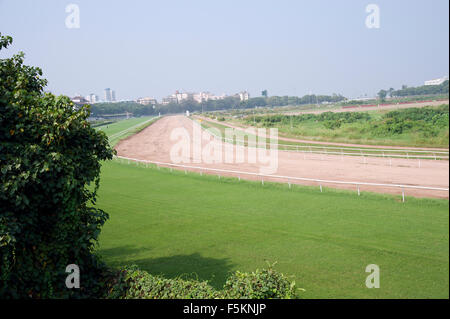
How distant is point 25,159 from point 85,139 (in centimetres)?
83

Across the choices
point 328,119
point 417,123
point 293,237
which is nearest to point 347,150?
point 417,123

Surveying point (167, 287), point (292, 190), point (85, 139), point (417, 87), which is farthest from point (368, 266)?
point (417, 87)

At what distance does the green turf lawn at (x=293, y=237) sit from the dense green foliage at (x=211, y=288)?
1.37 metres

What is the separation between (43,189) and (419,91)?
189ft

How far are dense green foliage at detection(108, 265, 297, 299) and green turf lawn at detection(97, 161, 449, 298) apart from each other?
1366 millimetres

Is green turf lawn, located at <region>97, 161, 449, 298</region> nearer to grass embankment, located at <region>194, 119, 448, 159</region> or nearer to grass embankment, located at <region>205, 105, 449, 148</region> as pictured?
grass embankment, located at <region>194, 119, 448, 159</region>

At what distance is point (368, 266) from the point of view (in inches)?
271

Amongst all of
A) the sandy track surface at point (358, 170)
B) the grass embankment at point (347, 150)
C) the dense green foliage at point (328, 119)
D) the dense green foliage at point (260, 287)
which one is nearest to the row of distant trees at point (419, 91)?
the dense green foliage at point (328, 119)

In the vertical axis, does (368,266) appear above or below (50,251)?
below

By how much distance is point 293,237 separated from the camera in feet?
29.4

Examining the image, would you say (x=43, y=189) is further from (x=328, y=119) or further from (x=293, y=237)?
(x=328, y=119)

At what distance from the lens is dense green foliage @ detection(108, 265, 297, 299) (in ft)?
15.0

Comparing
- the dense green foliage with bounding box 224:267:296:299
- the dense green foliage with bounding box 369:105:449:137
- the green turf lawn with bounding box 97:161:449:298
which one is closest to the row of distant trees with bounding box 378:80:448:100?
the dense green foliage with bounding box 369:105:449:137
